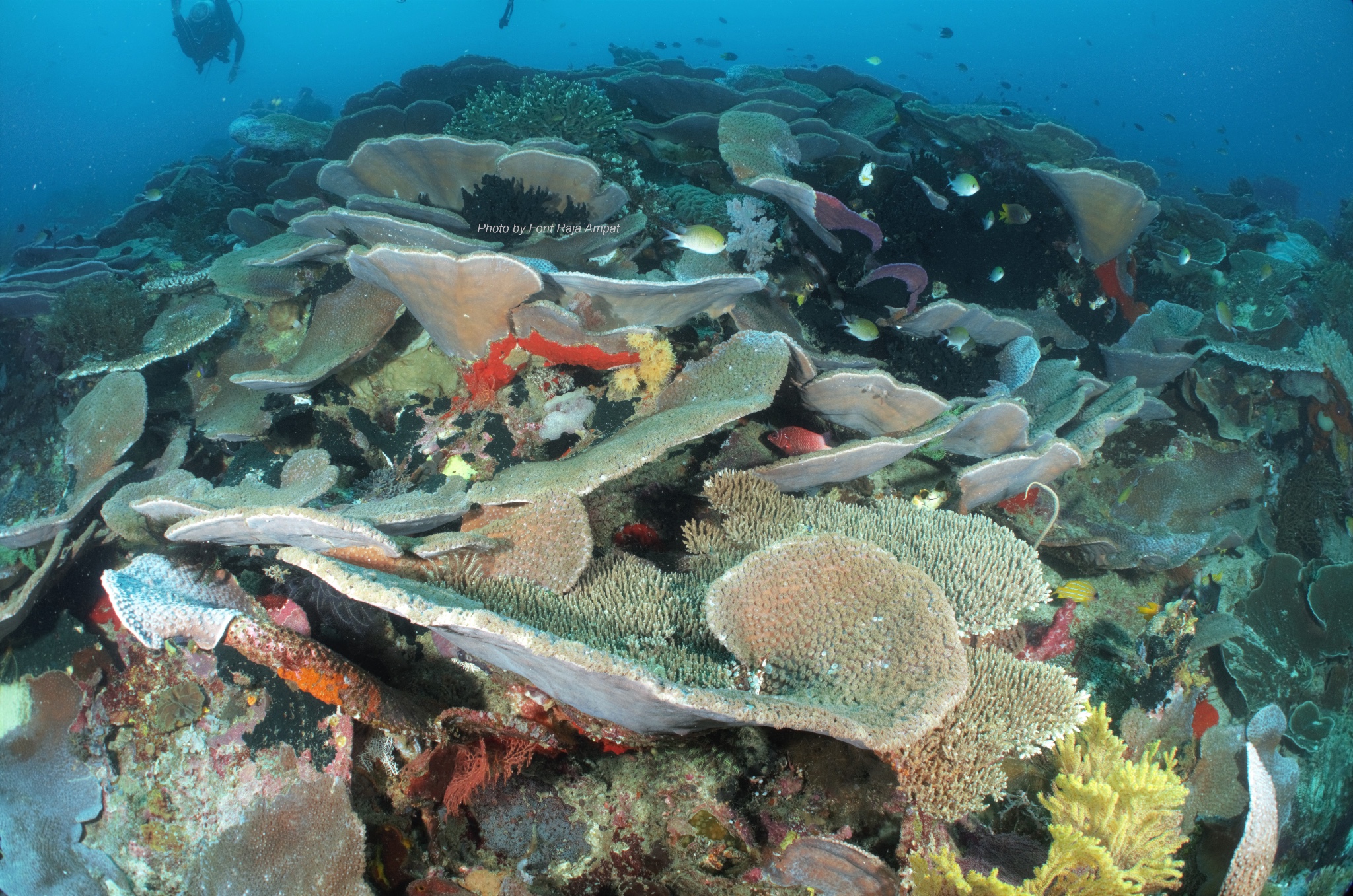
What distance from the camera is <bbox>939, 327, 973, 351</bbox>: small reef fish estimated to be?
13.8ft

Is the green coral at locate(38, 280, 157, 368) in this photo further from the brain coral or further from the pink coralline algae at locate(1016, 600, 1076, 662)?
the pink coralline algae at locate(1016, 600, 1076, 662)

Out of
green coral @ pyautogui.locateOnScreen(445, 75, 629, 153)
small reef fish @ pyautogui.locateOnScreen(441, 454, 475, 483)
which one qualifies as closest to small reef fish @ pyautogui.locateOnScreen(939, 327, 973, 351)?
green coral @ pyautogui.locateOnScreen(445, 75, 629, 153)

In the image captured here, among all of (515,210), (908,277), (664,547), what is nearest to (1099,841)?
(664,547)

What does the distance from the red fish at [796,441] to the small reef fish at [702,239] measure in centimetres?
136

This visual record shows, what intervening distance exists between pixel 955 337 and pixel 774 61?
209 feet

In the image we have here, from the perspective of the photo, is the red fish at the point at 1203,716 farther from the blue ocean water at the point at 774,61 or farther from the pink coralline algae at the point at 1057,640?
the blue ocean water at the point at 774,61

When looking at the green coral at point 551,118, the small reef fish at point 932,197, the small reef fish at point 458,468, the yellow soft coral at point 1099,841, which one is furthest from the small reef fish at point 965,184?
the small reef fish at point 458,468

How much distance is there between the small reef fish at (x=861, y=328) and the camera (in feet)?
12.8

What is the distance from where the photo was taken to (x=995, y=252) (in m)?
4.90

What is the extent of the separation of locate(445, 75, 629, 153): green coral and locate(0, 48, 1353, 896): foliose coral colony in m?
0.04

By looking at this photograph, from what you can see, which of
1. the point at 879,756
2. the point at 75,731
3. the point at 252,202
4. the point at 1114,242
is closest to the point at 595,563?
the point at 879,756

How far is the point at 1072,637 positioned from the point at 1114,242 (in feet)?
12.7

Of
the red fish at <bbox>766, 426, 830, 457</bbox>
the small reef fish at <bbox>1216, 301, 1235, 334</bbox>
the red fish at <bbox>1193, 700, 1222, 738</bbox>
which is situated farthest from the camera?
the small reef fish at <bbox>1216, 301, 1235, 334</bbox>

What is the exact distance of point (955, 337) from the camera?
4.22 metres
